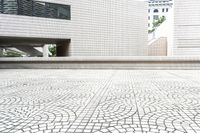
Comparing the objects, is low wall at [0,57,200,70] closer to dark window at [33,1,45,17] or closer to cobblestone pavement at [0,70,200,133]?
dark window at [33,1,45,17]

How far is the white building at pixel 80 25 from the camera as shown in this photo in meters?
17.1

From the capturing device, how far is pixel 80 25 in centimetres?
2030

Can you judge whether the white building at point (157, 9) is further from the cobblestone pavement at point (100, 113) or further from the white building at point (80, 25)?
the cobblestone pavement at point (100, 113)

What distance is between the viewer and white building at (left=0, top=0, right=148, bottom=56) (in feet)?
56.1

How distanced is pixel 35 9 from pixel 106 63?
847 centimetres

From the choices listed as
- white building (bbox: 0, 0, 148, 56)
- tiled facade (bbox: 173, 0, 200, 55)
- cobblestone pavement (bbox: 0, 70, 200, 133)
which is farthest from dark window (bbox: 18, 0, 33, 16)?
tiled facade (bbox: 173, 0, 200, 55)

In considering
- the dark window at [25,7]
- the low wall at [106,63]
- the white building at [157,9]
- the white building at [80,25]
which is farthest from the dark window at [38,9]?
the white building at [157,9]

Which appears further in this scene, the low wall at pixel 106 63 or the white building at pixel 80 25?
the white building at pixel 80 25

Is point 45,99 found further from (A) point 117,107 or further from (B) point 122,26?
(B) point 122,26

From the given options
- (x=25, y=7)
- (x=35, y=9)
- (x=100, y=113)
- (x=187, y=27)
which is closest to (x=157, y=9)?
(x=187, y=27)

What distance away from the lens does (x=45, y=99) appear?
4992 mm

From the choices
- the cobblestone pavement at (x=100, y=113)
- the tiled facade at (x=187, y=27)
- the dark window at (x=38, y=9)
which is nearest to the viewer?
the cobblestone pavement at (x=100, y=113)

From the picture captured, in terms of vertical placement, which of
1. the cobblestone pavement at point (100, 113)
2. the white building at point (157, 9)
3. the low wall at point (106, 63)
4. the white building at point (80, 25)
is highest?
the white building at point (157, 9)

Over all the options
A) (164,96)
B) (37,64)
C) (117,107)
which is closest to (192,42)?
(37,64)
